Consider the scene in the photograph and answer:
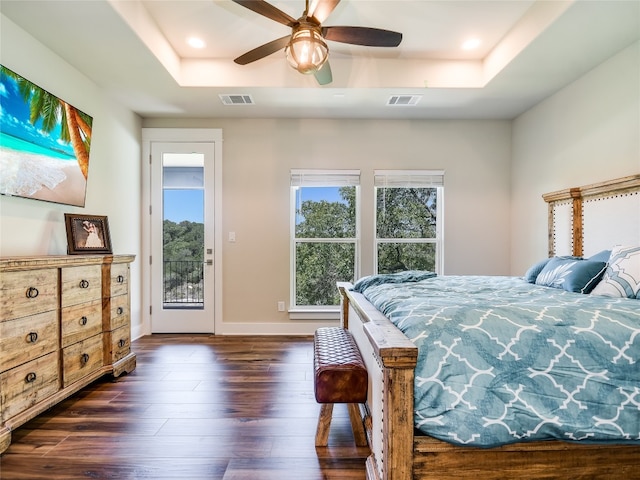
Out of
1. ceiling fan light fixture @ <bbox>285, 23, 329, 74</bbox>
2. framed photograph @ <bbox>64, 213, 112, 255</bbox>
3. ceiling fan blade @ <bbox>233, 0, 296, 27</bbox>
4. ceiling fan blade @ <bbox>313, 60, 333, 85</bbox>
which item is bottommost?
framed photograph @ <bbox>64, 213, 112, 255</bbox>

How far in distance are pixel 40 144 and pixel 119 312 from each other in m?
1.42

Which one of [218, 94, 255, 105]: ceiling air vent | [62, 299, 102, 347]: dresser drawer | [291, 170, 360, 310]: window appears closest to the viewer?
[62, 299, 102, 347]: dresser drawer

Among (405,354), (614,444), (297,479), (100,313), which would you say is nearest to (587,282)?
(614,444)

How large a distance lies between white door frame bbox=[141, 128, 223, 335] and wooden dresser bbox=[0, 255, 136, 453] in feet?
4.10

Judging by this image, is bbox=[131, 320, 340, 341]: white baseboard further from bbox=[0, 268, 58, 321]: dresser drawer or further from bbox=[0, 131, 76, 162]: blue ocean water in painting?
bbox=[0, 131, 76, 162]: blue ocean water in painting

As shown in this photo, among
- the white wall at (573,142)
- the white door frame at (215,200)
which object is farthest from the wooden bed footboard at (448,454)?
the white door frame at (215,200)

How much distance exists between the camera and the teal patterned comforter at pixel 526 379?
4.06ft

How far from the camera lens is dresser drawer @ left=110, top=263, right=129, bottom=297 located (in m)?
2.82

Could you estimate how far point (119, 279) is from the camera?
291cm

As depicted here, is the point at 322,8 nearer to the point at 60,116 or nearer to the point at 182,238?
the point at 60,116

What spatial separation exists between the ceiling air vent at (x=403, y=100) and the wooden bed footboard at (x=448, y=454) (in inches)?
114

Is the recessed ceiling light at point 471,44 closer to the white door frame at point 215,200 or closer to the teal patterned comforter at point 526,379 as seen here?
the teal patterned comforter at point 526,379

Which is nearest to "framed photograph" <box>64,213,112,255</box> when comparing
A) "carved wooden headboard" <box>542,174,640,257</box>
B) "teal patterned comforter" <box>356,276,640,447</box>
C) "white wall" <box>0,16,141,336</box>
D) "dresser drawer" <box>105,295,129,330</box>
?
"white wall" <box>0,16,141,336</box>

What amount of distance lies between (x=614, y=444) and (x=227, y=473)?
1.66 meters
